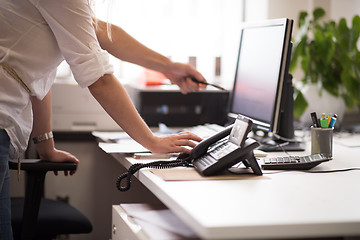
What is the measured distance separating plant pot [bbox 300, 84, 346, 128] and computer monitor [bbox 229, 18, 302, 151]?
49 cm

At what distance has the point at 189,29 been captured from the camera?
3.33 meters

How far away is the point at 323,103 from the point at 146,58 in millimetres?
940

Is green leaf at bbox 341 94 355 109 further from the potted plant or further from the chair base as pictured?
the chair base

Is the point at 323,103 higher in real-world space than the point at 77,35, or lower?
lower

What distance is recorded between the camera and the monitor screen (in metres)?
1.67

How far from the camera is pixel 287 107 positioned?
6.48 ft

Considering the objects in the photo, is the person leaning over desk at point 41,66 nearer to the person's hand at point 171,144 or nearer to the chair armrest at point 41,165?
the person's hand at point 171,144

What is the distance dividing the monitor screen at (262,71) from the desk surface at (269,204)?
1.08 feet

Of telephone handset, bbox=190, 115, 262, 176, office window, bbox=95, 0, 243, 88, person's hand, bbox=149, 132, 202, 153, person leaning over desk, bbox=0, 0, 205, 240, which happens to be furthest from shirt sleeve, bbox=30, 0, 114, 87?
office window, bbox=95, 0, 243, 88

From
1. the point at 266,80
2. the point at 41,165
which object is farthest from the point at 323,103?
the point at 41,165

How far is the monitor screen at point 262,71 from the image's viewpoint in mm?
1674

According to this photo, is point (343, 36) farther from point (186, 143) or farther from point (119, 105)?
point (119, 105)

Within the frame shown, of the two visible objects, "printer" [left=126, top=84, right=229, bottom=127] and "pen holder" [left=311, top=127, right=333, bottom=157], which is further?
"printer" [left=126, top=84, right=229, bottom=127]

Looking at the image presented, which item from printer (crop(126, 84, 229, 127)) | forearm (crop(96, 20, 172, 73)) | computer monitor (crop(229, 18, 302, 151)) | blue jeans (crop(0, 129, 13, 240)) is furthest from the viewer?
printer (crop(126, 84, 229, 127))
